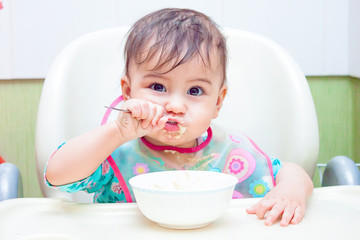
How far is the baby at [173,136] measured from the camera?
33.4 inches

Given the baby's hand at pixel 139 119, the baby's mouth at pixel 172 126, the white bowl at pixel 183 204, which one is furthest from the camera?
the baby's mouth at pixel 172 126

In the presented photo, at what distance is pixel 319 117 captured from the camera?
5.79 feet

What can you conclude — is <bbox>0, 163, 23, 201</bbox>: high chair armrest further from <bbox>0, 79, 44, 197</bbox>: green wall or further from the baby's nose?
<bbox>0, 79, 44, 197</bbox>: green wall

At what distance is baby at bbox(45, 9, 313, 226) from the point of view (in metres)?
0.85

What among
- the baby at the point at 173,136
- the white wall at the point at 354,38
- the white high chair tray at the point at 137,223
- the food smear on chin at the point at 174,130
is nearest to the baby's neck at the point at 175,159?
the baby at the point at 173,136

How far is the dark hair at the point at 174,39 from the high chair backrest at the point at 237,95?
0.25 m

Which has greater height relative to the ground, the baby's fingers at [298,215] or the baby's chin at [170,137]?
the baby's chin at [170,137]

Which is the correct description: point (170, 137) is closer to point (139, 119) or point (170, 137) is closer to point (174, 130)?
point (174, 130)

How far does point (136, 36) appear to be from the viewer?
1.01m

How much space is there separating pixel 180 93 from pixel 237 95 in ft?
1.54

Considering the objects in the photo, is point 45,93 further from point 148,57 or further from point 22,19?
point 22,19

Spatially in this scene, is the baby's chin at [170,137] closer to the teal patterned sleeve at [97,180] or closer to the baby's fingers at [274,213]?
the teal patterned sleeve at [97,180]

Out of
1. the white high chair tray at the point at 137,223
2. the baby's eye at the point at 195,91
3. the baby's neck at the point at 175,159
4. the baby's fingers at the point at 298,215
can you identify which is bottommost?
the white high chair tray at the point at 137,223

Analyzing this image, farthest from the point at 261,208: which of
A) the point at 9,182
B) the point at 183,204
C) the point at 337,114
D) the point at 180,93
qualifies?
the point at 337,114
